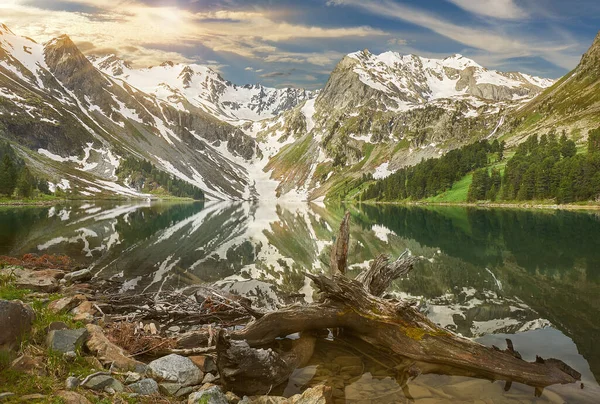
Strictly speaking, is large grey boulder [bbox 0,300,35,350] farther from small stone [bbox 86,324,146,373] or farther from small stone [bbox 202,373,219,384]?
small stone [bbox 202,373,219,384]

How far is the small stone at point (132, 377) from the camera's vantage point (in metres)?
10.3

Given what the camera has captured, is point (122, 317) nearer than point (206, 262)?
Yes

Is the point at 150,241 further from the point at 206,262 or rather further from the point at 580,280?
the point at 580,280

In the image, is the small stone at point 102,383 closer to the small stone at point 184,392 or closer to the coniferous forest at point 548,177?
the small stone at point 184,392

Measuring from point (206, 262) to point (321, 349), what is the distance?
26336 mm

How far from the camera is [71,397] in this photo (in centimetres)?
831

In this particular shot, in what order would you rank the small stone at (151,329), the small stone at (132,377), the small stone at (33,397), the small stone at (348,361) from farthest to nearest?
1. the small stone at (151,329)
2. the small stone at (348,361)
3. the small stone at (132,377)
4. the small stone at (33,397)

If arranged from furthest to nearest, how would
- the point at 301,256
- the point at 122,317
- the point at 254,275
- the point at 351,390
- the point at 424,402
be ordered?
the point at 301,256
the point at 254,275
the point at 122,317
the point at 351,390
the point at 424,402

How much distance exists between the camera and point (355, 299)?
14.3 metres

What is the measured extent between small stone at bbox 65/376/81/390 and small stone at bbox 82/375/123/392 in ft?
0.56

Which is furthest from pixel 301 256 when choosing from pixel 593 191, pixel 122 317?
pixel 593 191

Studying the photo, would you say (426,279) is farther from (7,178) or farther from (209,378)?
(7,178)

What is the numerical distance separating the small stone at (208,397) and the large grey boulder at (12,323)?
15.8 feet

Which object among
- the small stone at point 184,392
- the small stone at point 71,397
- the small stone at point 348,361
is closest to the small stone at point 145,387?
the small stone at point 184,392
